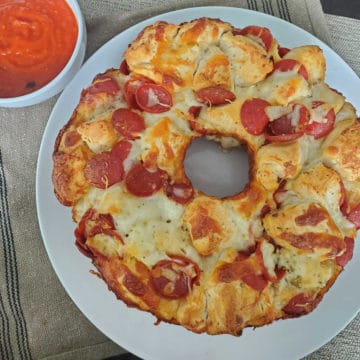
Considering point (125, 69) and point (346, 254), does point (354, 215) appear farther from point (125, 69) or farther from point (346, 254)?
point (125, 69)

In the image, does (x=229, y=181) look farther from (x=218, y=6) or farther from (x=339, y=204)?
(x=218, y=6)

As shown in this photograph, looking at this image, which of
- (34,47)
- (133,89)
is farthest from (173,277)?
(34,47)

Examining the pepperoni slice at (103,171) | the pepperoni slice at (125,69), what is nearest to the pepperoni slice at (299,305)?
the pepperoni slice at (103,171)


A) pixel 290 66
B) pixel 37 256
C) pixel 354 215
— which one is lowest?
pixel 37 256

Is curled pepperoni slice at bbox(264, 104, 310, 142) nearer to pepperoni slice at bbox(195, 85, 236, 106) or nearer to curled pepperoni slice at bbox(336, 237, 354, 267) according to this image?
pepperoni slice at bbox(195, 85, 236, 106)

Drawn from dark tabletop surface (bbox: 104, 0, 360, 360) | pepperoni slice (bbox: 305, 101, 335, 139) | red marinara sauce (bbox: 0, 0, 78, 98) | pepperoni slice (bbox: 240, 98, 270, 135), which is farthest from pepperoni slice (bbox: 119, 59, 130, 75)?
dark tabletop surface (bbox: 104, 0, 360, 360)

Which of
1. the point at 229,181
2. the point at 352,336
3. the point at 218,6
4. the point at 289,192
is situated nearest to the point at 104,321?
the point at 229,181

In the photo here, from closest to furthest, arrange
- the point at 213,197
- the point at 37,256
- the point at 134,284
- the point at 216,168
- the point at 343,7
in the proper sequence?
the point at 134,284 < the point at 213,197 < the point at 216,168 < the point at 37,256 < the point at 343,7
